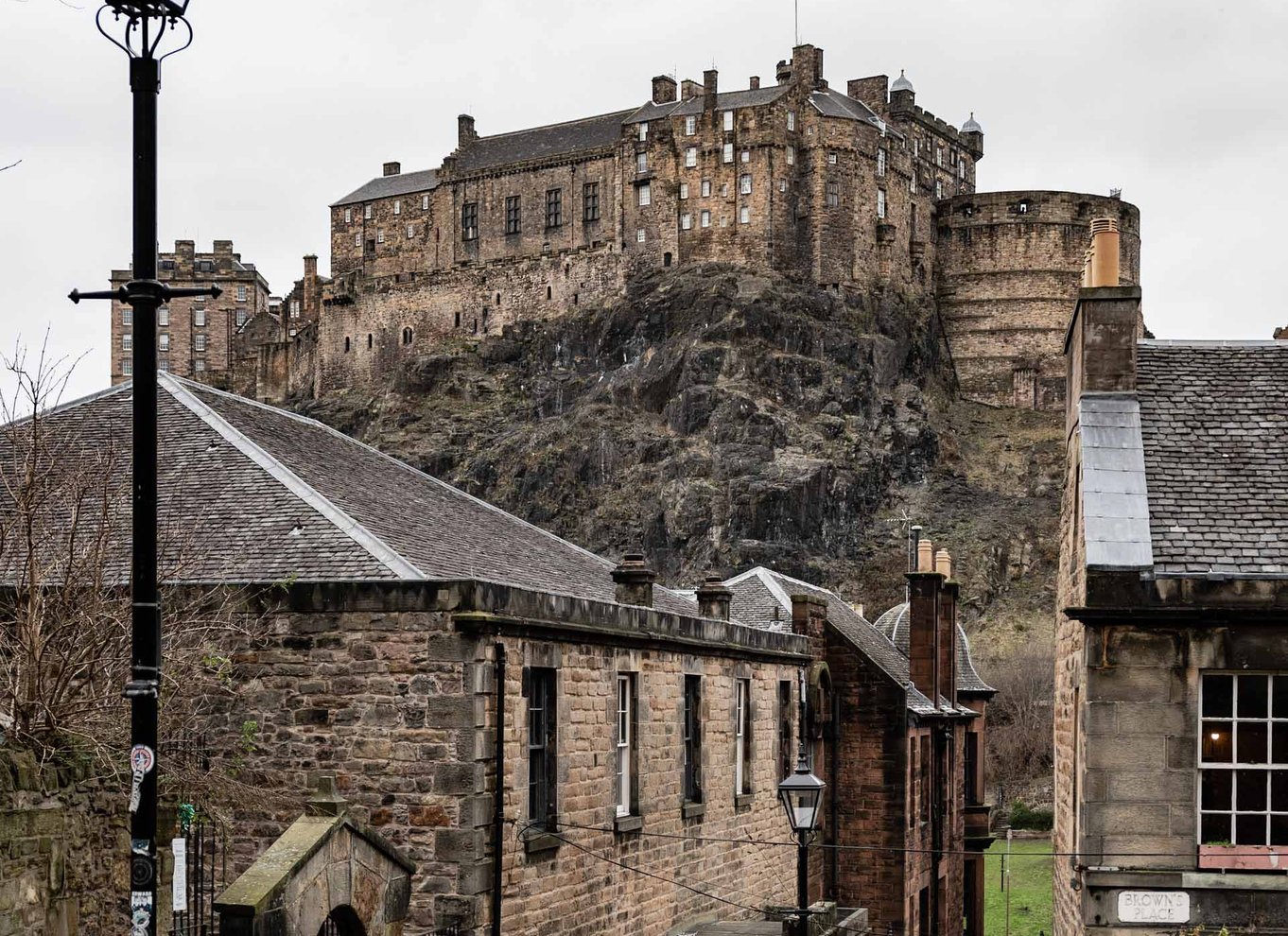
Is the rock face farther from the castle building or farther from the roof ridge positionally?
the roof ridge

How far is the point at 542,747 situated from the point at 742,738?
7.95 meters

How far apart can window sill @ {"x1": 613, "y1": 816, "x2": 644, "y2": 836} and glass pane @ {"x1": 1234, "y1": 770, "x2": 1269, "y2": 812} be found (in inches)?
262

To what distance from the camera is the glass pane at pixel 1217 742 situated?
51.9ft

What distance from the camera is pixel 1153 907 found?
15.7 m

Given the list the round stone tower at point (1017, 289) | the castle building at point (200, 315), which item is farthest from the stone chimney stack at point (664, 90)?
the castle building at point (200, 315)

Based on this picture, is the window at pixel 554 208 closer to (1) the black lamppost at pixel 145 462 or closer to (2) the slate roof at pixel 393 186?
(2) the slate roof at pixel 393 186

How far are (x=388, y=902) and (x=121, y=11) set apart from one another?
7662 millimetres

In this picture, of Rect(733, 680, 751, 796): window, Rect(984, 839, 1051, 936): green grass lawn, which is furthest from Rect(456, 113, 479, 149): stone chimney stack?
Rect(733, 680, 751, 796): window

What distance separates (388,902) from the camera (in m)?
13.9

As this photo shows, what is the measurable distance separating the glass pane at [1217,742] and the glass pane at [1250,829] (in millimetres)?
530

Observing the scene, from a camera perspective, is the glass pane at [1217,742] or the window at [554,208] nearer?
the glass pane at [1217,742]

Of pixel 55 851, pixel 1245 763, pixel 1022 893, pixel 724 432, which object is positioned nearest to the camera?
pixel 55 851

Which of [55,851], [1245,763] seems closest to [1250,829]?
[1245,763]

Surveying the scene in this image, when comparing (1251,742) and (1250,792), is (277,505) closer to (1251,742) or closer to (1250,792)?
(1251,742)
